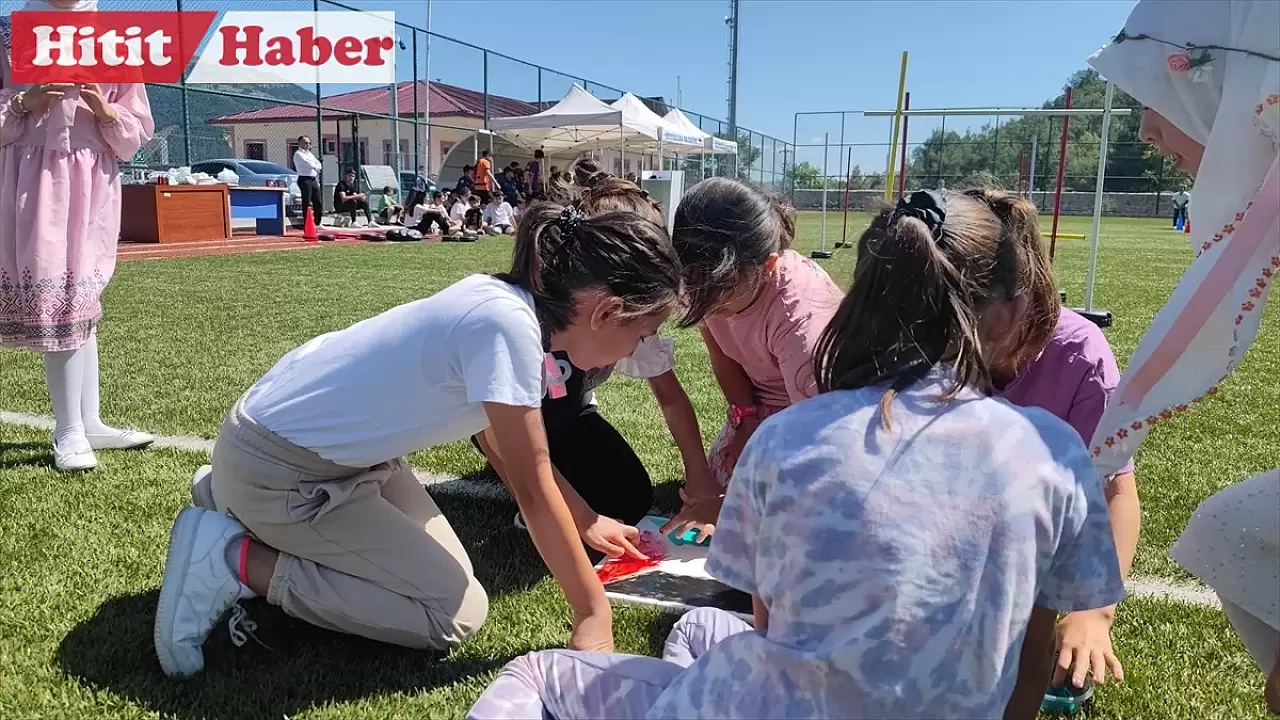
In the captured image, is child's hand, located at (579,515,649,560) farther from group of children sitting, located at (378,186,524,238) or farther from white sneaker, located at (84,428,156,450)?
group of children sitting, located at (378,186,524,238)

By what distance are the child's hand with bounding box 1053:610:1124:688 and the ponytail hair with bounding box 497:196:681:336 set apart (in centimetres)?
98

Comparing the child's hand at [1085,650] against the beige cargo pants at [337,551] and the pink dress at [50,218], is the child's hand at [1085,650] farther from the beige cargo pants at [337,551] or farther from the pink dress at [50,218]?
the pink dress at [50,218]

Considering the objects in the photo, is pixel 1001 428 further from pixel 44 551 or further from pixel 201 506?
pixel 44 551

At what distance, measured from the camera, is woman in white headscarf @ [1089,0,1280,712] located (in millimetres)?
1205

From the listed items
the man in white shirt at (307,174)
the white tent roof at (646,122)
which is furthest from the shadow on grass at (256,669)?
the white tent roof at (646,122)

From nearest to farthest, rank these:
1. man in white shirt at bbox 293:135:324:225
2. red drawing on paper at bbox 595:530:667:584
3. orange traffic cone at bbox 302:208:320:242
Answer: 1. red drawing on paper at bbox 595:530:667:584
2. orange traffic cone at bbox 302:208:320:242
3. man in white shirt at bbox 293:135:324:225

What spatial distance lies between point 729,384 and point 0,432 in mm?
2670

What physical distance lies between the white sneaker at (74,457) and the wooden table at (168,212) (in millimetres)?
10256

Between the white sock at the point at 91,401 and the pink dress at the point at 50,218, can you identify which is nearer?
the pink dress at the point at 50,218

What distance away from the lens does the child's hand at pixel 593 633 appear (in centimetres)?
183

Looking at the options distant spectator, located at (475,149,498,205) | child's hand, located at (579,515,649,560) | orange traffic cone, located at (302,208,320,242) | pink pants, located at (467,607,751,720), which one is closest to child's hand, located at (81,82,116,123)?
child's hand, located at (579,515,649,560)

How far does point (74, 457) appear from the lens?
3111 mm

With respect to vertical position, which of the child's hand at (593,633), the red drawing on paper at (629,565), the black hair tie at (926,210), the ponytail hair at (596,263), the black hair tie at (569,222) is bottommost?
the red drawing on paper at (629,565)

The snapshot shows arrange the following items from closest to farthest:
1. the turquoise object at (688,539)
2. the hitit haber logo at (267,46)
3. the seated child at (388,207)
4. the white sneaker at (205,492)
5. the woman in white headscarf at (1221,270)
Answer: the woman in white headscarf at (1221,270) < the white sneaker at (205,492) < the turquoise object at (688,539) < the hitit haber logo at (267,46) < the seated child at (388,207)
